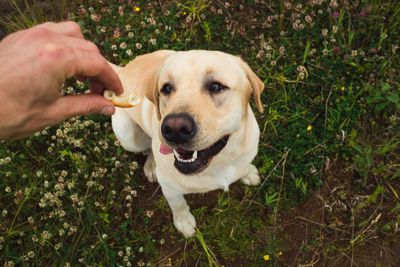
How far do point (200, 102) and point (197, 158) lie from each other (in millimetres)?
414

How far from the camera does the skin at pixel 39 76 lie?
4.74 ft

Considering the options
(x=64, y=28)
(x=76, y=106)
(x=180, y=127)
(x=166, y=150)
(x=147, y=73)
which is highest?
(x=64, y=28)

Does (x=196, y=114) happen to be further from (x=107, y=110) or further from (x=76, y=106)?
(x=76, y=106)

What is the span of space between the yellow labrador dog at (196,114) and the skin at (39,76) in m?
0.50

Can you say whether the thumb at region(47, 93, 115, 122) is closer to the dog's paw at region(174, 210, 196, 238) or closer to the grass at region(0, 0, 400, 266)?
the grass at region(0, 0, 400, 266)

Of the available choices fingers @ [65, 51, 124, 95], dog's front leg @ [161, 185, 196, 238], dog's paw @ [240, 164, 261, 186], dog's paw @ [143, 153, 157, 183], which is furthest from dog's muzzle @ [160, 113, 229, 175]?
dog's paw @ [143, 153, 157, 183]

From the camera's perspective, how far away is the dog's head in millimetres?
1776

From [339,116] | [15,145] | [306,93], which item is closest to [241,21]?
[306,93]

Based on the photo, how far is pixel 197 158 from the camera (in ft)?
6.80

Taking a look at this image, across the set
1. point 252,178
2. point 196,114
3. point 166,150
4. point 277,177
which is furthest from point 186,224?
point 196,114

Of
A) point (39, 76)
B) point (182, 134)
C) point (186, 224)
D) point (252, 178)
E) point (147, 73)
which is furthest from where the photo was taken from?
point (252, 178)

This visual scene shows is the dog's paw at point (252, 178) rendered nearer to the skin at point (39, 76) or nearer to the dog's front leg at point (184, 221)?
the dog's front leg at point (184, 221)

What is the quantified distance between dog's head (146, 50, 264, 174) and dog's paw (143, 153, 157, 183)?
50.7 inches

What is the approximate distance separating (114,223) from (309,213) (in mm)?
2161
